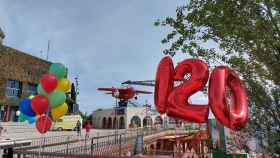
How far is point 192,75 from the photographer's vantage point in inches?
325

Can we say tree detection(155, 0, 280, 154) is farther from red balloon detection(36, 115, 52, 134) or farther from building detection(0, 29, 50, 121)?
building detection(0, 29, 50, 121)

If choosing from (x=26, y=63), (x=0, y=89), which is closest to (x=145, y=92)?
(x=26, y=63)

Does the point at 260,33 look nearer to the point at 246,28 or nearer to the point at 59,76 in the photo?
the point at 246,28

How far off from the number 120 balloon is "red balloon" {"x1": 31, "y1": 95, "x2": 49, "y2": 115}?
4429mm

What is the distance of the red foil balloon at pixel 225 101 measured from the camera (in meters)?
7.35

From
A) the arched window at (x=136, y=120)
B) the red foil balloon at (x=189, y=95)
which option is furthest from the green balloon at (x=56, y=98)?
the arched window at (x=136, y=120)

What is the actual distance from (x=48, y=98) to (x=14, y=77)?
35388 millimetres

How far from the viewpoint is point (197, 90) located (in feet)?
27.1

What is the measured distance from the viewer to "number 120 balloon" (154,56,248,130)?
24.4 feet

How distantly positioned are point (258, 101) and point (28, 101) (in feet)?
28.7

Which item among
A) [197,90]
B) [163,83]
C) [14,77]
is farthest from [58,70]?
[14,77]

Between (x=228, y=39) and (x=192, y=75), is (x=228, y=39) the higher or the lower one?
the higher one

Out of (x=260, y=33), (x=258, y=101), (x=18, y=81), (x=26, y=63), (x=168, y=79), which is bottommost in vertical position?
(x=258, y=101)

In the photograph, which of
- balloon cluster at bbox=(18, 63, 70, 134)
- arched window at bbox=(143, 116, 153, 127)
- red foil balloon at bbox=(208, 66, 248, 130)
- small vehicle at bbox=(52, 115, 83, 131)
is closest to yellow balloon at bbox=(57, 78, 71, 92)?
balloon cluster at bbox=(18, 63, 70, 134)
